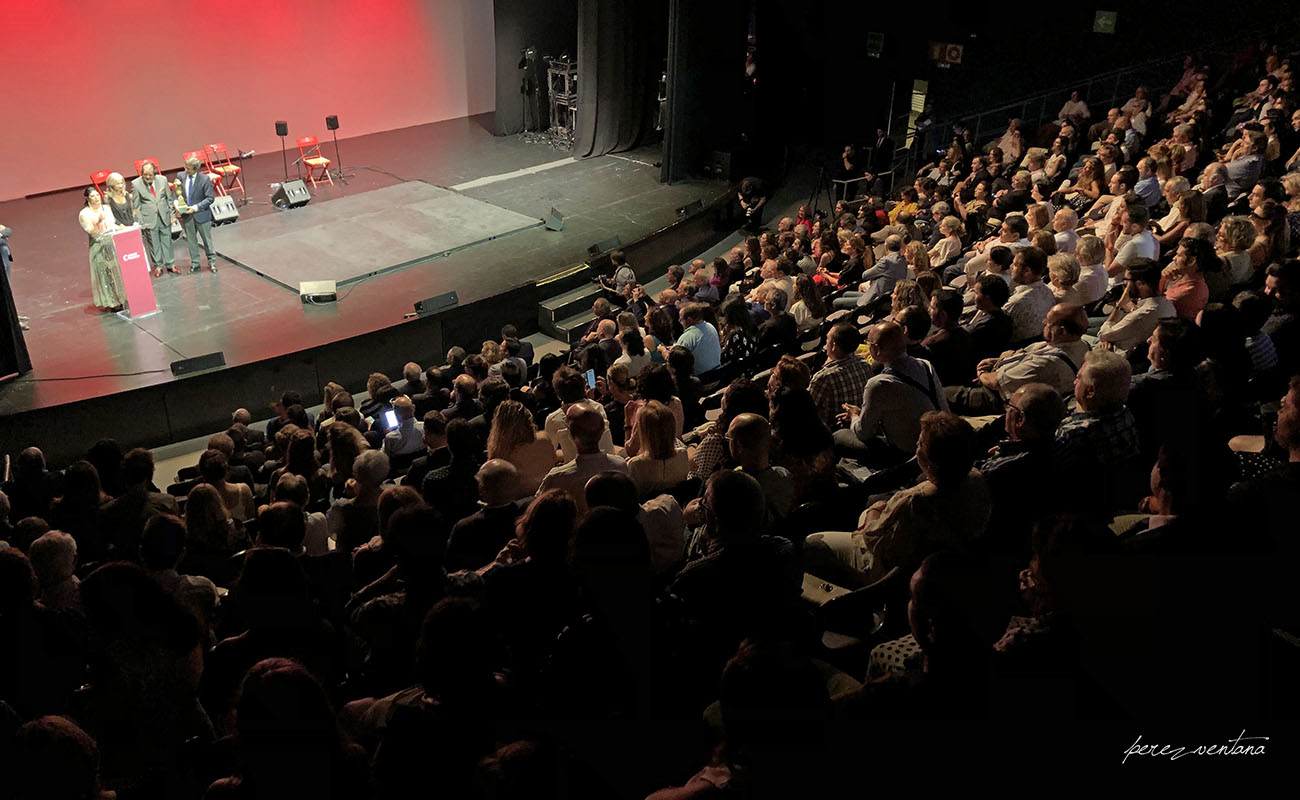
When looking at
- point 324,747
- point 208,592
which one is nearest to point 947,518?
point 324,747

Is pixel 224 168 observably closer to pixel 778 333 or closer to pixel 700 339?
pixel 700 339

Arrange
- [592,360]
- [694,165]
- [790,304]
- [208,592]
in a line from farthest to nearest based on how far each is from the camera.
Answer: [694,165]
[790,304]
[592,360]
[208,592]

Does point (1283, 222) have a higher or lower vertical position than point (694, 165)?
higher

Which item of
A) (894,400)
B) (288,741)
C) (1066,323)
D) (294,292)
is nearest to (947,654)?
(288,741)

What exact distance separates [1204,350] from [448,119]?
1495cm

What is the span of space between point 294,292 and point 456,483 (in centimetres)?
Answer: 659

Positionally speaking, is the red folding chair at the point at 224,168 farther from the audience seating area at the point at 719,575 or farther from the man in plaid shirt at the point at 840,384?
the man in plaid shirt at the point at 840,384

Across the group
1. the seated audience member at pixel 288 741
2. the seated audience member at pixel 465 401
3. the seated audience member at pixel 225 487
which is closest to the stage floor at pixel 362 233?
the seated audience member at pixel 465 401

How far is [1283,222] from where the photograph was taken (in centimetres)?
630

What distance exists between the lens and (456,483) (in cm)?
438

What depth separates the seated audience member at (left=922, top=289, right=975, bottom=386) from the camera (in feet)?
17.4

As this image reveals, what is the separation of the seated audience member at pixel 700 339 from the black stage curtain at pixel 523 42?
10405 mm

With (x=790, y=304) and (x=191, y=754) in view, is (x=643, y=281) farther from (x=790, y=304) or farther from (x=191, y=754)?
(x=191, y=754)

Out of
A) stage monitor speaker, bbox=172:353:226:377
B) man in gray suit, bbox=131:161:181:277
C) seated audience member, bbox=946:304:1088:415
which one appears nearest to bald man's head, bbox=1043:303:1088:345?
seated audience member, bbox=946:304:1088:415
